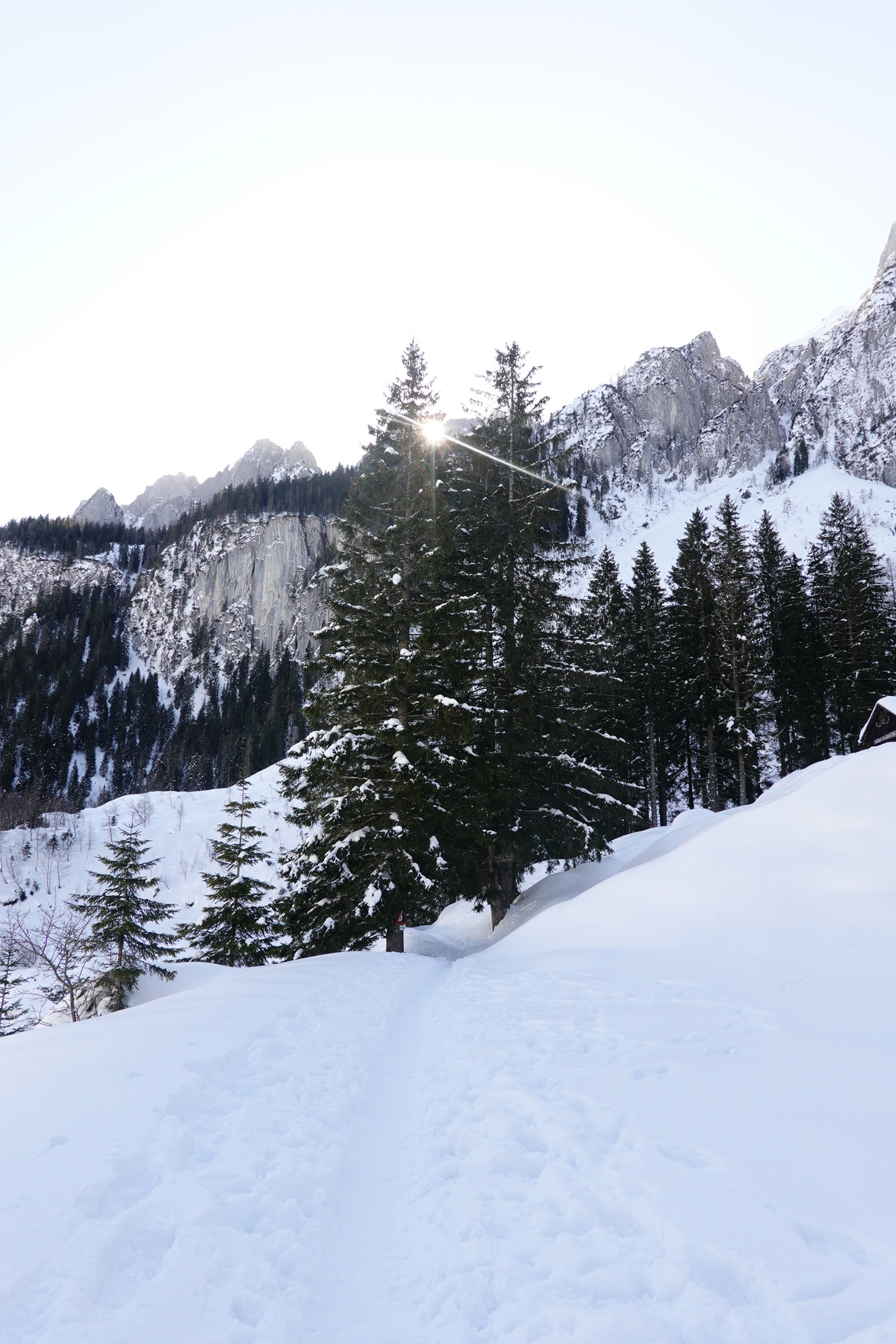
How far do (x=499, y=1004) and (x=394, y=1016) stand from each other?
1621 millimetres

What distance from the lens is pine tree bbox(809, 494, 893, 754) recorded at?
3316cm

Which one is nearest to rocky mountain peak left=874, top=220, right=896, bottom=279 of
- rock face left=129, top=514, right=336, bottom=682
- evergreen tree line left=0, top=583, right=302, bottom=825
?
rock face left=129, top=514, right=336, bottom=682

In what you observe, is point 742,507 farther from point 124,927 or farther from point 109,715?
point 109,715

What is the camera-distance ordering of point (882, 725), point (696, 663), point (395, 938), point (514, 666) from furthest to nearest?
point (696, 663) → point (882, 725) → point (514, 666) → point (395, 938)

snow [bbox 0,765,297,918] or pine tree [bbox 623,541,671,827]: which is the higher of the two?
pine tree [bbox 623,541,671,827]

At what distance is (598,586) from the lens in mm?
35469

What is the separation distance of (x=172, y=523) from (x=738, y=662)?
593 feet

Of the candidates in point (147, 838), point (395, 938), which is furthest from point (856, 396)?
point (395, 938)

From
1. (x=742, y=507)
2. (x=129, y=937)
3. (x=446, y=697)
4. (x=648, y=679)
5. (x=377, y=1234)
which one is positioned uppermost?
(x=742, y=507)

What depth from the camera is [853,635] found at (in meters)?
34.5

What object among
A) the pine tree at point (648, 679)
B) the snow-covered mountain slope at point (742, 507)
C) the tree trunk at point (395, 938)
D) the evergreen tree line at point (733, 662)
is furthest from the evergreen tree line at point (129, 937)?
the snow-covered mountain slope at point (742, 507)

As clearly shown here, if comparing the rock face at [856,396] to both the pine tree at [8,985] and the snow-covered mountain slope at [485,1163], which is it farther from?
the pine tree at [8,985]

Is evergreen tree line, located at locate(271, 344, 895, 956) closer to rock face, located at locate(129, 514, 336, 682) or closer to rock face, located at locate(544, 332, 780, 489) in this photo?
rock face, located at locate(129, 514, 336, 682)

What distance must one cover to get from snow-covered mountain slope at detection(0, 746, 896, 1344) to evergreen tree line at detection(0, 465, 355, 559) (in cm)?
14643
